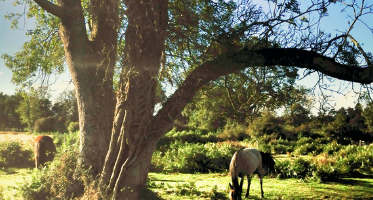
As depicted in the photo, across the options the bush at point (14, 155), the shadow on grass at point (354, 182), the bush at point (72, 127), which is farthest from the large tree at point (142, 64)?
the bush at point (72, 127)

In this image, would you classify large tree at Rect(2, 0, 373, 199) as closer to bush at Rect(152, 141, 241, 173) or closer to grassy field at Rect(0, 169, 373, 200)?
grassy field at Rect(0, 169, 373, 200)

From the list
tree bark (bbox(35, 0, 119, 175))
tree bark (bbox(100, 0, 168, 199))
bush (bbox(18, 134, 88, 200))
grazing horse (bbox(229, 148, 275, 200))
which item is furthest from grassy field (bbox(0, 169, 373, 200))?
tree bark (bbox(35, 0, 119, 175))

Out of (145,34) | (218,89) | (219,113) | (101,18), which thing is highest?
(101,18)

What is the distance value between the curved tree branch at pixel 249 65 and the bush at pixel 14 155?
46.1 feet

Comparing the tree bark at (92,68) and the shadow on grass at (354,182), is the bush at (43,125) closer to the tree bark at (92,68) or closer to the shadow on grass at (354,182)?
the tree bark at (92,68)

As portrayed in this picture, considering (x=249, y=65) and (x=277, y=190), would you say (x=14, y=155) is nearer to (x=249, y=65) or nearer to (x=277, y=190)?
Answer: (x=277, y=190)

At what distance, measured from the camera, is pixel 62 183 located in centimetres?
782

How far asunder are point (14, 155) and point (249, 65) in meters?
16.6

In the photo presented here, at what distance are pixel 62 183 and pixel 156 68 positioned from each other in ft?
12.8

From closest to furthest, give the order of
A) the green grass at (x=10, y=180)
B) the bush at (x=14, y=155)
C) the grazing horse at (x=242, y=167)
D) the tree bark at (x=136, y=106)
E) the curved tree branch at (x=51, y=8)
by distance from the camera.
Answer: the tree bark at (x=136, y=106) < the grazing horse at (x=242, y=167) < the curved tree branch at (x=51, y=8) < the green grass at (x=10, y=180) < the bush at (x=14, y=155)

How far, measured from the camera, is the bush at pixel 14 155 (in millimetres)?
17530

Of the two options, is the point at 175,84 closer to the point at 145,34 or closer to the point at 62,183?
the point at 145,34

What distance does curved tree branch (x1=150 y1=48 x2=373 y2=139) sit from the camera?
6.43 m

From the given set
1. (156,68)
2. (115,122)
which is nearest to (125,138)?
(115,122)
